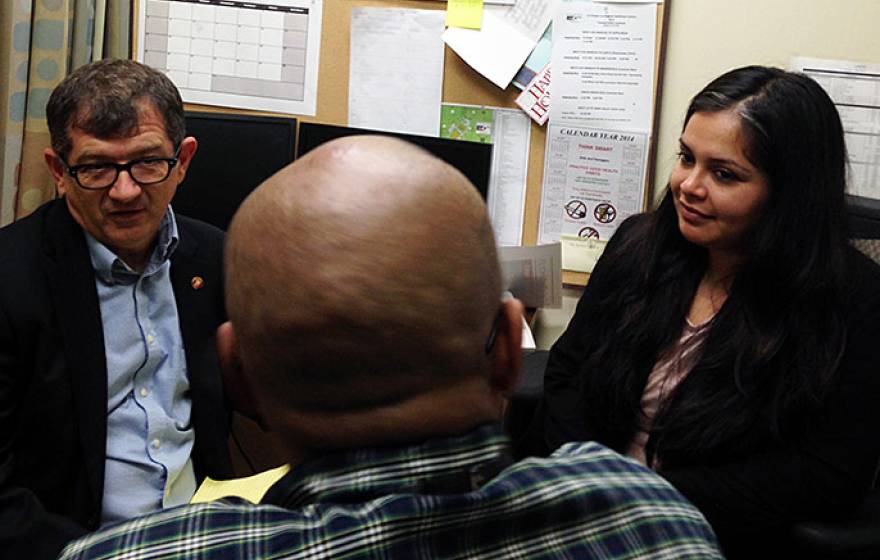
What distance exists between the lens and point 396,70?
2443 mm

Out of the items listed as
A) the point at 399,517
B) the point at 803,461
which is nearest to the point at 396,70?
the point at 803,461

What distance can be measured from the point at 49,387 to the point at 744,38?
1770 millimetres

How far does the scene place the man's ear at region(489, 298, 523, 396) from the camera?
0.71 meters

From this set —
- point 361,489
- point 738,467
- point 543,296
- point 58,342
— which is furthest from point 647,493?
point 543,296

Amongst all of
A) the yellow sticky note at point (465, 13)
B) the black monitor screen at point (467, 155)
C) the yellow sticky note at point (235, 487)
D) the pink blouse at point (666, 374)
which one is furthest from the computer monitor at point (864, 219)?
the yellow sticky note at point (235, 487)

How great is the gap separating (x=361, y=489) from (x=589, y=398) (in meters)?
1.11

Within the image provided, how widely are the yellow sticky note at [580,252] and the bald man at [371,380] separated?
1.77 metres

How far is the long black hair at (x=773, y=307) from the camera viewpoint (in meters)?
1.55

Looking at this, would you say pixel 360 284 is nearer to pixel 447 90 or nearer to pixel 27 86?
pixel 27 86

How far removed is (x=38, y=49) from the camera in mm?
2037

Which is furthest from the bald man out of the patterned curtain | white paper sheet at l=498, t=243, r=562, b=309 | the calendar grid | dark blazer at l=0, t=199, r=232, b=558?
the calendar grid

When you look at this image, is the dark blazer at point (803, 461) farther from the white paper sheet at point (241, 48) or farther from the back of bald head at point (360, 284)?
the white paper sheet at point (241, 48)

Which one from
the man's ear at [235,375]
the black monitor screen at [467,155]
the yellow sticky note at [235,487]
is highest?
the black monitor screen at [467,155]

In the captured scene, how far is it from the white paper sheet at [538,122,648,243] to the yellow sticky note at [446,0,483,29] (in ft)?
1.07
